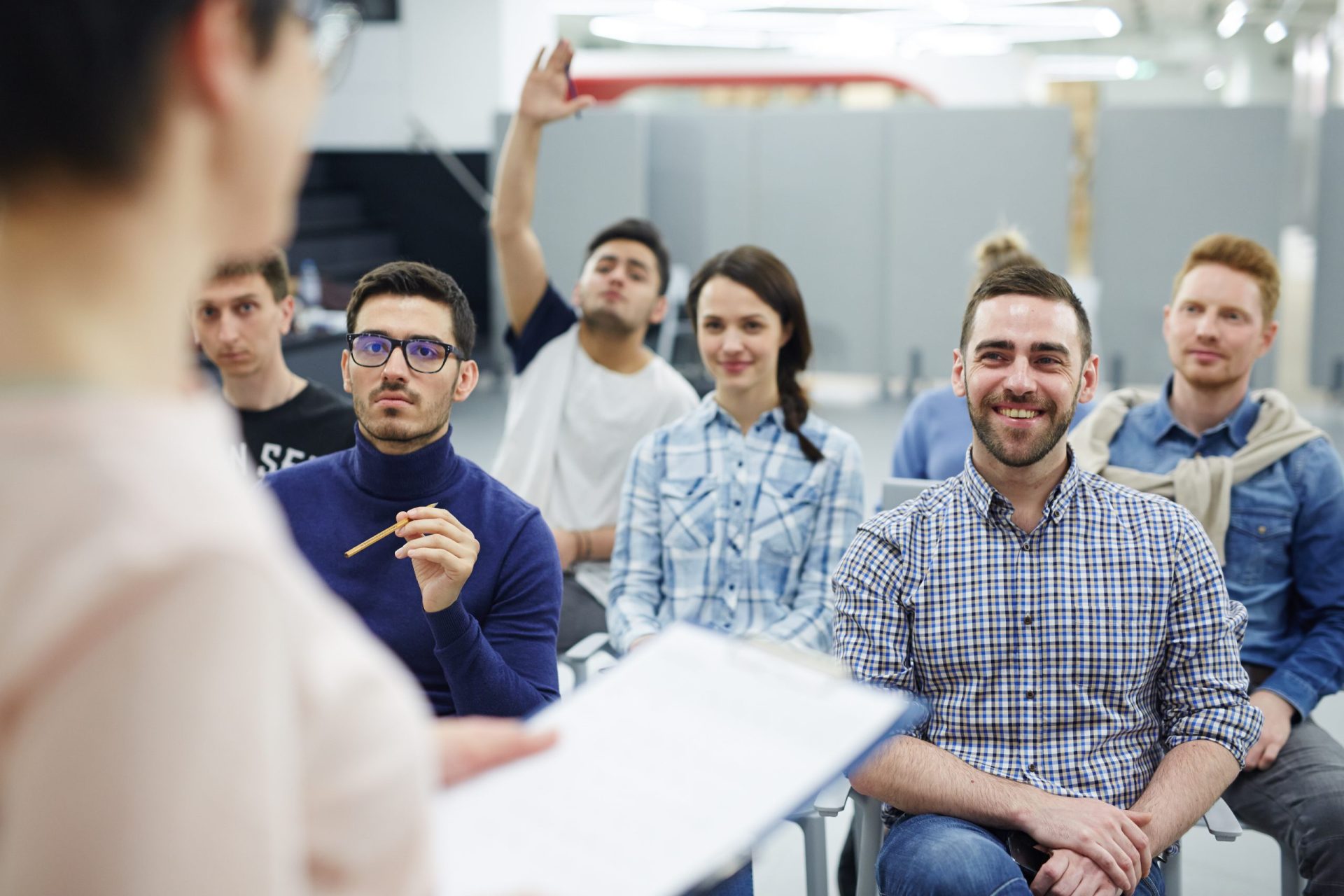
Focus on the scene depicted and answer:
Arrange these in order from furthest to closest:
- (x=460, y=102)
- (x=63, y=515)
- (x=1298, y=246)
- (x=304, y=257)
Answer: (x=1298, y=246), (x=460, y=102), (x=304, y=257), (x=63, y=515)

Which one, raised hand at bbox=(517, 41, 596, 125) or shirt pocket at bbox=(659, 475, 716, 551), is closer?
shirt pocket at bbox=(659, 475, 716, 551)

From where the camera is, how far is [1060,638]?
71.9 inches

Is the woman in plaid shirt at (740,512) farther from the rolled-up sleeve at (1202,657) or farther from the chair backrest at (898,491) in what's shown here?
the rolled-up sleeve at (1202,657)

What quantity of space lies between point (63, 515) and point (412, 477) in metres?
1.43

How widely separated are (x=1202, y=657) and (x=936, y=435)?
3.90ft

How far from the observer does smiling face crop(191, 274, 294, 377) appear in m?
2.47

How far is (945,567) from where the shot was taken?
6.15 ft

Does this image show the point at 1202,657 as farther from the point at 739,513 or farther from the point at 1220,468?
the point at 739,513

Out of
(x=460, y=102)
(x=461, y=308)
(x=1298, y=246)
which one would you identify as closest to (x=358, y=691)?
(x=461, y=308)

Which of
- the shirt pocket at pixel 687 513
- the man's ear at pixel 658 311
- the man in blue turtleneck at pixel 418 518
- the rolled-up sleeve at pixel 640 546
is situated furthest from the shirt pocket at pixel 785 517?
the man's ear at pixel 658 311

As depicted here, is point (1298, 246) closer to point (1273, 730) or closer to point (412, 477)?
point (1273, 730)

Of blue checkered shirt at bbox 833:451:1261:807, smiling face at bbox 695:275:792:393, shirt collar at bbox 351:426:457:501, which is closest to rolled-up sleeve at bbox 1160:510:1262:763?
blue checkered shirt at bbox 833:451:1261:807

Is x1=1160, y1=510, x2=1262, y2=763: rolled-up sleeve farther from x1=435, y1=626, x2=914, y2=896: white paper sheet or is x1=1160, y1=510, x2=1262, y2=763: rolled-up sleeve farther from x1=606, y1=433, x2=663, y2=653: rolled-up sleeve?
x1=435, y1=626, x2=914, y2=896: white paper sheet

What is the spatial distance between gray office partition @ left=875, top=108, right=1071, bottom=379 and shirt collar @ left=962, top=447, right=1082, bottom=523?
18.3 ft
